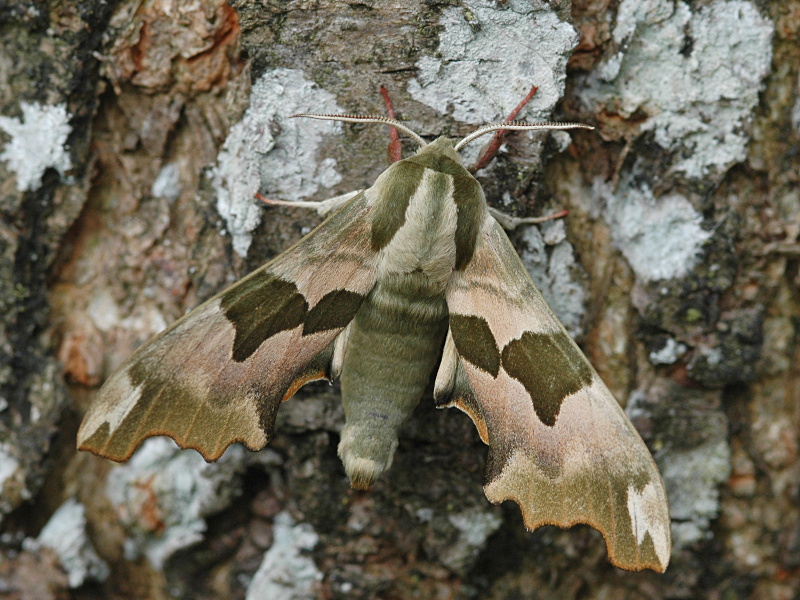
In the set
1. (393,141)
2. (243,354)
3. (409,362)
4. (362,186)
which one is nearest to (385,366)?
(409,362)

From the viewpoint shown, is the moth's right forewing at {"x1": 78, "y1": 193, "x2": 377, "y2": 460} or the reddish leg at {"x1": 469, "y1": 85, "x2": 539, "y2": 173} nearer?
the moth's right forewing at {"x1": 78, "y1": 193, "x2": 377, "y2": 460}

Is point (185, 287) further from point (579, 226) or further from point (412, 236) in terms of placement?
point (579, 226)

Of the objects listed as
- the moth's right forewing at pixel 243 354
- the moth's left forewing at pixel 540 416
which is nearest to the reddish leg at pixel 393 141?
the moth's right forewing at pixel 243 354

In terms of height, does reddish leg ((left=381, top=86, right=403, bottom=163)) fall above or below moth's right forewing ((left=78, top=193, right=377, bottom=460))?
above

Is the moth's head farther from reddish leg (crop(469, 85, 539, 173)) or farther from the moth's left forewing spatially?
the moth's left forewing

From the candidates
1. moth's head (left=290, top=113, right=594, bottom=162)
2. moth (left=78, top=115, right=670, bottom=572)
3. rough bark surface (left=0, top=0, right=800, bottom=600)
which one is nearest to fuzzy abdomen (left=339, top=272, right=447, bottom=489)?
moth (left=78, top=115, right=670, bottom=572)

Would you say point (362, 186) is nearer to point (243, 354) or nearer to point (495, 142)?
point (495, 142)

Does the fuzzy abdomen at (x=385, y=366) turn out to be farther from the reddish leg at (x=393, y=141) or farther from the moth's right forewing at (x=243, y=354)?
the reddish leg at (x=393, y=141)
